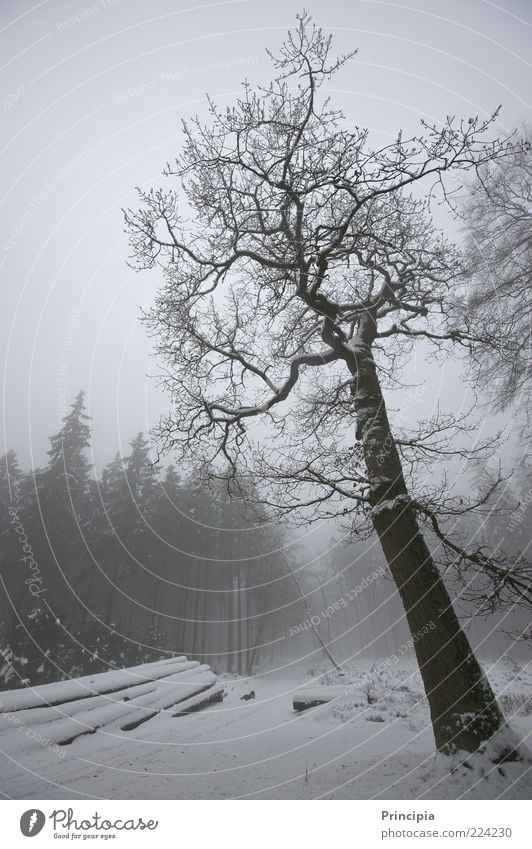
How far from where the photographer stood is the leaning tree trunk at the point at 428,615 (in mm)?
3424

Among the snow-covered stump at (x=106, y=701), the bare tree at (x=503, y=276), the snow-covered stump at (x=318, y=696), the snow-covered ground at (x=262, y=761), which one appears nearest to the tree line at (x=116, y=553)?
the snow-covered stump at (x=106, y=701)

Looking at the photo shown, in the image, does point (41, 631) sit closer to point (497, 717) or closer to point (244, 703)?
point (244, 703)

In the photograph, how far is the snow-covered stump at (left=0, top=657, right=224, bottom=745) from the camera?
6535mm

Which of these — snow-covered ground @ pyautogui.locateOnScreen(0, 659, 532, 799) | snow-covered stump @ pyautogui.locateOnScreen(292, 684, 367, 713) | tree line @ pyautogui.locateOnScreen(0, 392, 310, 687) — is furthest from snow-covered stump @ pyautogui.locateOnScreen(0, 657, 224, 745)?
tree line @ pyautogui.locateOnScreen(0, 392, 310, 687)

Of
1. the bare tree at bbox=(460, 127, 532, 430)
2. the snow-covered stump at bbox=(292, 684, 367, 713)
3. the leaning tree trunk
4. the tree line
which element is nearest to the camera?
the leaning tree trunk

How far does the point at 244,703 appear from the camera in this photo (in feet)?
38.0

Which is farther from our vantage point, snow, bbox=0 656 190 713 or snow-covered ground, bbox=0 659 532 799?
snow, bbox=0 656 190 713

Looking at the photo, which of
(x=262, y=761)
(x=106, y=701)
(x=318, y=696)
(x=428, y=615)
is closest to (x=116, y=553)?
(x=106, y=701)

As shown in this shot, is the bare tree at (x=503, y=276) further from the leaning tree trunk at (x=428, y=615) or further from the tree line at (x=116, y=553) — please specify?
the tree line at (x=116, y=553)

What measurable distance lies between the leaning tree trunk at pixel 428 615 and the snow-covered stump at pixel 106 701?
648 centimetres

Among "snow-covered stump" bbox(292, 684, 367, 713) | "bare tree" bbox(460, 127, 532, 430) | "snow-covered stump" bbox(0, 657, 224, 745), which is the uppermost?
"bare tree" bbox(460, 127, 532, 430)

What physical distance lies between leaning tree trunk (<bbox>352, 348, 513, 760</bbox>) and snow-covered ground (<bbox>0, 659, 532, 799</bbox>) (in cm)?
29

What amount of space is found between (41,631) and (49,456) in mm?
13590

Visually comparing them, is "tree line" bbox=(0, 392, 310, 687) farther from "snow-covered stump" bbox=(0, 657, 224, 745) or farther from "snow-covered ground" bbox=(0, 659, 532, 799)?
"snow-covered ground" bbox=(0, 659, 532, 799)
